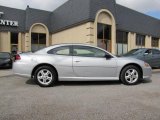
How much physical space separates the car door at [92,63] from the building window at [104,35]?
1375 cm

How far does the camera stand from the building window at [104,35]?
71.6 ft

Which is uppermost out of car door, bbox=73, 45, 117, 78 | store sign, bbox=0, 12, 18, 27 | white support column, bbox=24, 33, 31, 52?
store sign, bbox=0, 12, 18, 27

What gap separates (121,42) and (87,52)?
735 inches

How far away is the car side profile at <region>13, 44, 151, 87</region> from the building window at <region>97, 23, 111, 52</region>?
45.1 ft

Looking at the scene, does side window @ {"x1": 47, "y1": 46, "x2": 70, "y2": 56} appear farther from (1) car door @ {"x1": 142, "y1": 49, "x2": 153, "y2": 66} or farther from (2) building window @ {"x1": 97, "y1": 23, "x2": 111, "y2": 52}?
(2) building window @ {"x1": 97, "y1": 23, "x2": 111, "y2": 52}

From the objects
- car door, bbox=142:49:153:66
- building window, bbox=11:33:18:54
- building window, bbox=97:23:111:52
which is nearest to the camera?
car door, bbox=142:49:153:66

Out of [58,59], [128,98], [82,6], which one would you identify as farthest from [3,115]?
[82,6]

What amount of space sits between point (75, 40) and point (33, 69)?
1563 cm

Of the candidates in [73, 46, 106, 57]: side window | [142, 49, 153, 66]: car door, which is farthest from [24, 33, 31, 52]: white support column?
[73, 46, 106, 57]: side window

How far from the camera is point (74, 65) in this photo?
25.6 feet

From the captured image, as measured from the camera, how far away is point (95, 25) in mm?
20828

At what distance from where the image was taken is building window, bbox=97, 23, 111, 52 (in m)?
21.8

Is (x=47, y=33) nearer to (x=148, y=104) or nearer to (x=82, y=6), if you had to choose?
(x=82, y=6)

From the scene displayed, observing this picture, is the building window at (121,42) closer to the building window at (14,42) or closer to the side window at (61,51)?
the building window at (14,42)
